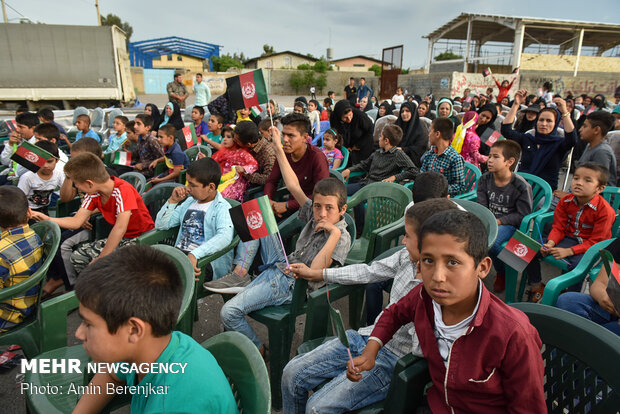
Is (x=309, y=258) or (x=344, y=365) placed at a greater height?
(x=309, y=258)

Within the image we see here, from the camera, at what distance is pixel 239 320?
2.35 metres

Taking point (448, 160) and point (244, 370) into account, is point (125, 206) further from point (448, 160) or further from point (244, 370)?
point (448, 160)

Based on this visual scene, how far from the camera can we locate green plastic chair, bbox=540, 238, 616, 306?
225 cm

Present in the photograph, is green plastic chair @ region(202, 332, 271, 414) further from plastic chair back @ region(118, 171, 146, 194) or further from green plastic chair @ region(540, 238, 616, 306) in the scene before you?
plastic chair back @ region(118, 171, 146, 194)

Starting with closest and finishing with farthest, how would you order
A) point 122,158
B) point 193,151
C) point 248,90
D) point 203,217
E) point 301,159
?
point 203,217 < point 248,90 < point 301,159 < point 122,158 < point 193,151

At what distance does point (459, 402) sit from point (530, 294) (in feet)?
7.97

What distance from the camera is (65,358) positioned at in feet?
5.99

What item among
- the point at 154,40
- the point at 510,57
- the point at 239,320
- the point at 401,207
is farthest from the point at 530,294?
the point at 154,40

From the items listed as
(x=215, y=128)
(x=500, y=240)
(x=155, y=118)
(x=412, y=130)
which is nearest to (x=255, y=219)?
(x=500, y=240)

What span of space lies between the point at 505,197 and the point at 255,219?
8.03ft

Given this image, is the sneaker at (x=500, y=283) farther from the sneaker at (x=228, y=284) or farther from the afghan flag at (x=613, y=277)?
the sneaker at (x=228, y=284)

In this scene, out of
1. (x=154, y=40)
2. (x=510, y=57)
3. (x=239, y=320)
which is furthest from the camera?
(x=154, y=40)

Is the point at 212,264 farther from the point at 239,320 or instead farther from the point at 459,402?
the point at 459,402

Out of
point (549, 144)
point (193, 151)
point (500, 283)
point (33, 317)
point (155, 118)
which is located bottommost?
point (500, 283)
